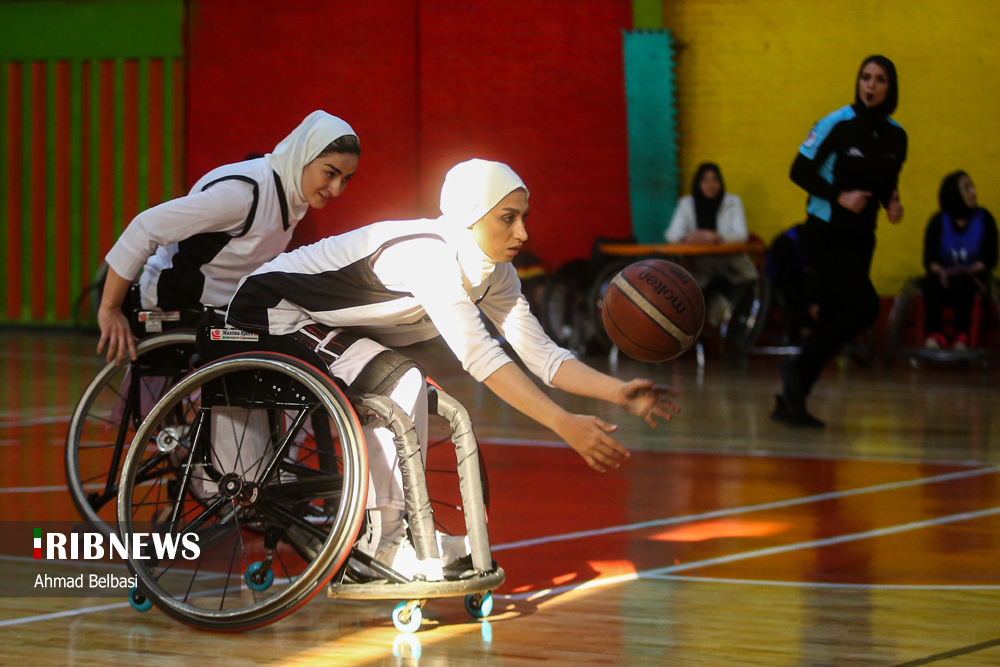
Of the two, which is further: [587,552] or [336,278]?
[587,552]

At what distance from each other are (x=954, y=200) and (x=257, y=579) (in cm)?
689

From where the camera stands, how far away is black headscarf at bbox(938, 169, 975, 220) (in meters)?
8.39

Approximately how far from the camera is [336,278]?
2805 mm

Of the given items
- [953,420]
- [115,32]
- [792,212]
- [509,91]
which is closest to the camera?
[953,420]

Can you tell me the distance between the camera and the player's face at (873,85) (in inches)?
206

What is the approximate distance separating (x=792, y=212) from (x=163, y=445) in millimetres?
7403

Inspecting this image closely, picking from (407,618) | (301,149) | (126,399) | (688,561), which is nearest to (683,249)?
(688,561)

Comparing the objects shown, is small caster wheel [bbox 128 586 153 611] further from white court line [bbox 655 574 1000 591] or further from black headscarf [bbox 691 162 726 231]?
black headscarf [bbox 691 162 726 231]

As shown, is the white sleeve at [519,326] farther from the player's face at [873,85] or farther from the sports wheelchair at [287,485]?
the player's face at [873,85]

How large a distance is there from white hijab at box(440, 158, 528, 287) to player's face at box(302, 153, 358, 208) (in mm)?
656

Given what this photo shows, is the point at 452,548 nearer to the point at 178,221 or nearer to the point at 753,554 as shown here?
the point at 753,554

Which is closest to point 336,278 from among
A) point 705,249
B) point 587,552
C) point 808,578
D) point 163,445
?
point 163,445

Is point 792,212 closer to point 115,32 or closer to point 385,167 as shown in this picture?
point 385,167

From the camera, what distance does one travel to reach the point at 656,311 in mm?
3045
